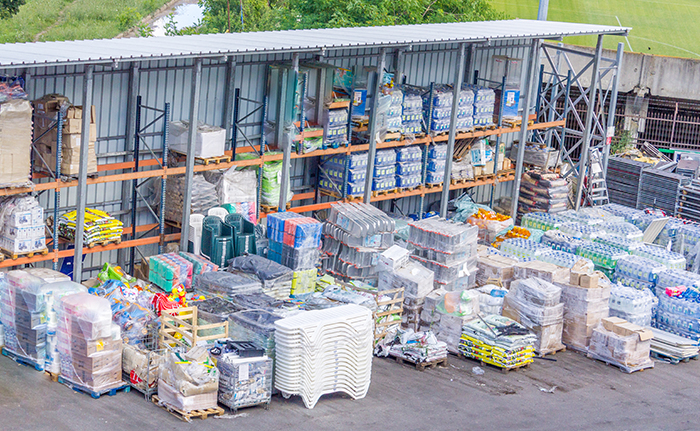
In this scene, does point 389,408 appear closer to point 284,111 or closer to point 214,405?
point 214,405

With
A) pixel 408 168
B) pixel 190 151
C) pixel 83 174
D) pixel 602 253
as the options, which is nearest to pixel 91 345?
pixel 83 174

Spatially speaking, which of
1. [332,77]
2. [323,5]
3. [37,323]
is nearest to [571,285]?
[332,77]

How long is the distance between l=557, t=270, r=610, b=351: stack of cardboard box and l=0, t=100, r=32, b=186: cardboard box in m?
8.85

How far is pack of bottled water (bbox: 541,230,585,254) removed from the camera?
1888 centimetres

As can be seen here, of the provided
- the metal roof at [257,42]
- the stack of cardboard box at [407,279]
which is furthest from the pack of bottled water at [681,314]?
the metal roof at [257,42]

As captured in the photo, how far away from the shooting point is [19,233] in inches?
546

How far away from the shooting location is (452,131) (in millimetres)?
19594

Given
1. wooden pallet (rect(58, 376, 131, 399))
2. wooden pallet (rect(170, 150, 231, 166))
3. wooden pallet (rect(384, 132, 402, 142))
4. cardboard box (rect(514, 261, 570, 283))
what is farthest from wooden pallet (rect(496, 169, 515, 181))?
wooden pallet (rect(58, 376, 131, 399))

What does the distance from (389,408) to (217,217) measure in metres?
4.85

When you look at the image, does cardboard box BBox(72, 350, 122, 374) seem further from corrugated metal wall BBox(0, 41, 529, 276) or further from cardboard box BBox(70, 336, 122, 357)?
corrugated metal wall BBox(0, 41, 529, 276)

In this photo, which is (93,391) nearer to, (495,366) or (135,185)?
(135,185)

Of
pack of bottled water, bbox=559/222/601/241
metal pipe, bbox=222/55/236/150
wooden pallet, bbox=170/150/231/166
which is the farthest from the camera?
pack of bottled water, bbox=559/222/601/241

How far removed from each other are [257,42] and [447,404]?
272 inches

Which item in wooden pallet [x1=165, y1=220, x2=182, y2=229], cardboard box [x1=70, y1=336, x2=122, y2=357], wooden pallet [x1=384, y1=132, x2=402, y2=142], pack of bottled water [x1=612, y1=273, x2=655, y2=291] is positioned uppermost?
wooden pallet [x1=384, y1=132, x2=402, y2=142]
